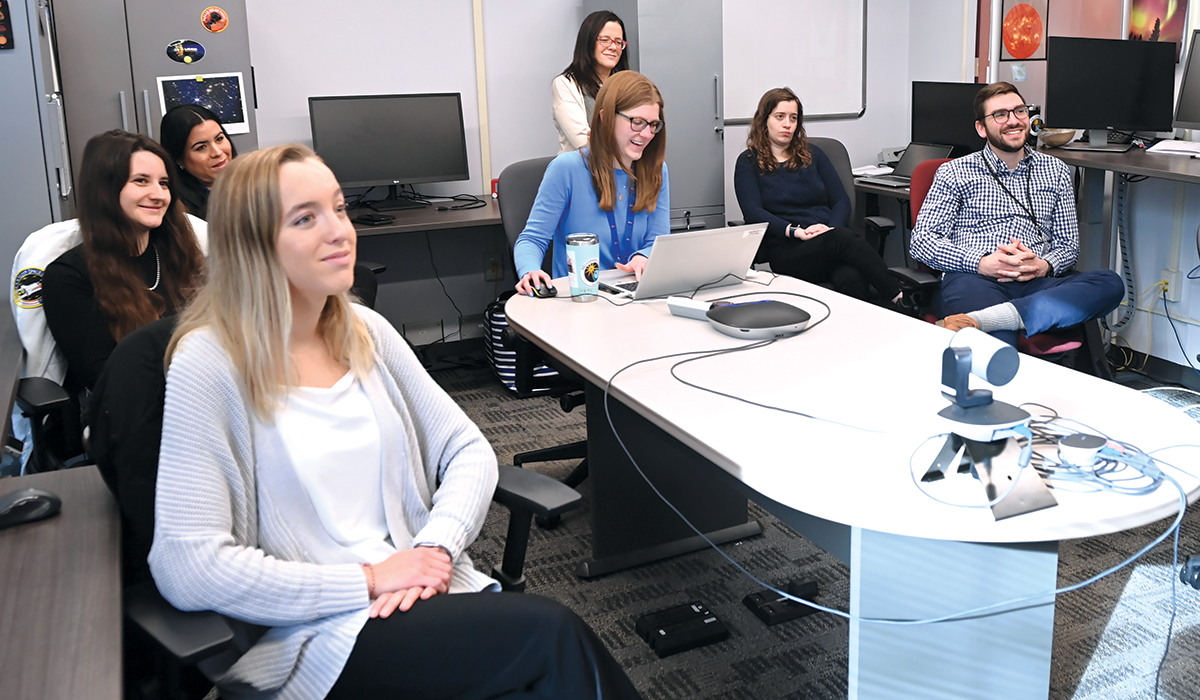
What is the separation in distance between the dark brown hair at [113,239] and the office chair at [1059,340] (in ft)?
7.09

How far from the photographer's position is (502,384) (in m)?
4.24

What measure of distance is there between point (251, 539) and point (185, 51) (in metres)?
2.92

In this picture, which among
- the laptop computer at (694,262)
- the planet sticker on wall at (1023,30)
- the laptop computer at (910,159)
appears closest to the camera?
the laptop computer at (694,262)

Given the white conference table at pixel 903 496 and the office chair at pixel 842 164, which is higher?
the office chair at pixel 842 164

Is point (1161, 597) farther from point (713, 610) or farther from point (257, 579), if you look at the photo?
point (257, 579)

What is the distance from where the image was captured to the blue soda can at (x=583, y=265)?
244cm

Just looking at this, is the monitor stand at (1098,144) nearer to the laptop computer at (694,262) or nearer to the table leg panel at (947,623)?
the laptop computer at (694,262)

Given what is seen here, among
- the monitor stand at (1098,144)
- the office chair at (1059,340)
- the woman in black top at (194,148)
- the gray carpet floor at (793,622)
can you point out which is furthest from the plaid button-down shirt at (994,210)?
the woman in black top at (194,148)

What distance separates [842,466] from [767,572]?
1164 millimetres

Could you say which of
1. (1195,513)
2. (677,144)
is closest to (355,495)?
(1195,513)

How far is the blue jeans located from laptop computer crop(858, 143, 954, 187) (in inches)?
57.1

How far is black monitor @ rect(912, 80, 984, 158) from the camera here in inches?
180

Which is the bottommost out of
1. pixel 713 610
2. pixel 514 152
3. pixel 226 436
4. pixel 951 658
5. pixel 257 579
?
pixel 713 610

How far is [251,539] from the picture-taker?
135 centimetres
